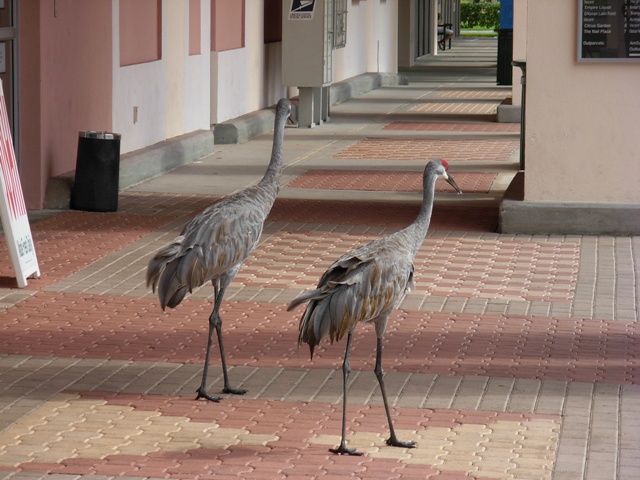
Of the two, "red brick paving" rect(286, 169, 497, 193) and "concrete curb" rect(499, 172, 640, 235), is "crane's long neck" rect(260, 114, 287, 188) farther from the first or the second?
"red brick paving" rect(286, 169, 497, 193)

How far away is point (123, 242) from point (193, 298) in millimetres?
2379

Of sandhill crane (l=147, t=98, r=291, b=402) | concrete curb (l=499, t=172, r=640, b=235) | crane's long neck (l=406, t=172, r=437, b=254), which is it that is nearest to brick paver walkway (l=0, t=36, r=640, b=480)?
concrete curb (l=499, t=172, r=640, b=235)

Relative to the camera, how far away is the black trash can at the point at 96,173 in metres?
13.7

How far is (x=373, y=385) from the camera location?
7691 mm

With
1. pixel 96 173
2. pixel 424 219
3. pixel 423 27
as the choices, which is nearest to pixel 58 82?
pixel 96 173

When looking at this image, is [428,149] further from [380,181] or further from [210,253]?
[210,253]

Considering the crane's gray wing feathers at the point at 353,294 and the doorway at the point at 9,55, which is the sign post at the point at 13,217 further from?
the crane's gray wing feathers at the point at 353,294

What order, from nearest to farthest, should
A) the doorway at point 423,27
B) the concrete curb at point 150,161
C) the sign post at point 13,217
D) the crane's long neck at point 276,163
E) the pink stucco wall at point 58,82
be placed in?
the crane's long neck at point 276,163, the sign post at point 13,217, the pink stucco wall at point 58,82, the concrete curb at point 150,161, the doorway at point 423,27

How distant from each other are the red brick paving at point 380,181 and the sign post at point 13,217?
5.75 meters

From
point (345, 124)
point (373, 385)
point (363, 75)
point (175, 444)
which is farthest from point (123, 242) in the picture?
point (363, 75)

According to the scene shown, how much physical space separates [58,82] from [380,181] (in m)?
4.31

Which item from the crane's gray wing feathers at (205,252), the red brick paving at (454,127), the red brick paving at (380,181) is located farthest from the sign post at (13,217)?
the red brick paving at (454,127)

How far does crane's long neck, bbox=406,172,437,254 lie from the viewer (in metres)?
6.85

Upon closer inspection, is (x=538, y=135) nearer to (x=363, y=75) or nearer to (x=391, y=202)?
(x=391, y=202)
